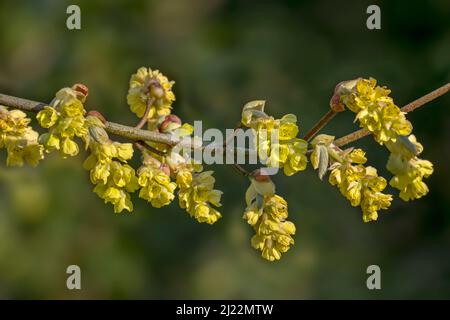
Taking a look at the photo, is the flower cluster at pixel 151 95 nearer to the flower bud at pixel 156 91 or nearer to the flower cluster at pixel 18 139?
the flower bud at pixel 156 91

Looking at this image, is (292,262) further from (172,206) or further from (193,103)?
(193,103)

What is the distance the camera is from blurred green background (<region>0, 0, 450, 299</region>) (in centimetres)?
261

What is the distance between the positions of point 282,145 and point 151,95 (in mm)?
282

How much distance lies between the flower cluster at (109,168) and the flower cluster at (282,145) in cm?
17

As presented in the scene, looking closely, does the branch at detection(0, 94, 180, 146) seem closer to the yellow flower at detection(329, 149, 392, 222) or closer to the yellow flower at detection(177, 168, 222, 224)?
the yellow flower at detection(177, 168, 222, 224)

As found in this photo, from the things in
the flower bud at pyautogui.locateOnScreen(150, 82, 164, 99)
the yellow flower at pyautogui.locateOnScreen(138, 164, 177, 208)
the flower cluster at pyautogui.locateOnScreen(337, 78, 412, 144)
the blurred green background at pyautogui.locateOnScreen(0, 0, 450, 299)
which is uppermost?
the blurred green background at pyautogui.locateOnScreen(0, 0, 450, 299)

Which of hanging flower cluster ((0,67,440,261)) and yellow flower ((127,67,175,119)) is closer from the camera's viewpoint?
hanging flower cluster ((0,67,440,261))

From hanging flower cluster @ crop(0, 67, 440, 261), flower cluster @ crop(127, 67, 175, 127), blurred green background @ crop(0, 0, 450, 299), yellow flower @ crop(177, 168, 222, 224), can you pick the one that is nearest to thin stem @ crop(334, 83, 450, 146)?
hanging flower cluster @ crop(0, 67, 440, 261)

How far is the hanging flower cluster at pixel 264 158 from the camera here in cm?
101

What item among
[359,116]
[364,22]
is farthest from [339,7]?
[359,116]

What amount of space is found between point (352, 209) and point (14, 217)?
1092 millimetres

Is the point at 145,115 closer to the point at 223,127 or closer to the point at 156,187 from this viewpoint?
the point at 156,187

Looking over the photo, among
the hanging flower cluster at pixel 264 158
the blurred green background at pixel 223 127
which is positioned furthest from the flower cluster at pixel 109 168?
the blurred green background at pixel 223 127

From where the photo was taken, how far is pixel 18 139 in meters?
1.15
